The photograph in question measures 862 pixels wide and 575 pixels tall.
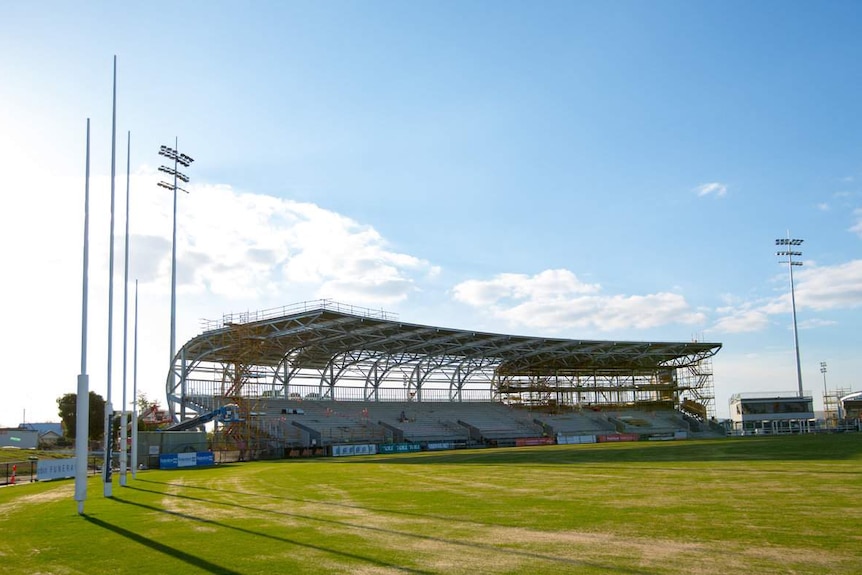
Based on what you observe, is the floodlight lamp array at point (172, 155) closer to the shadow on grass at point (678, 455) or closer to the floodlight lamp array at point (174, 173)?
the floodlight lamp array at point (174, 173)

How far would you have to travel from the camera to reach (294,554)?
1196cm

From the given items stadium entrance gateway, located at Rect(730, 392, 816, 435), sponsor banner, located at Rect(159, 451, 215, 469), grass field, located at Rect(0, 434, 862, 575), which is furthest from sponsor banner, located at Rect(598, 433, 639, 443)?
grass field, located at Rect(0, 434, 862, 575)

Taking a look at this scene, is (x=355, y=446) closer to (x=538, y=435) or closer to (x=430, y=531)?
(x=538, y=435)

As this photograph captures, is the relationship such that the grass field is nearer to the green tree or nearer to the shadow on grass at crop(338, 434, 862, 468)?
the shadow on grass at crop(338, 434, 862, 468)

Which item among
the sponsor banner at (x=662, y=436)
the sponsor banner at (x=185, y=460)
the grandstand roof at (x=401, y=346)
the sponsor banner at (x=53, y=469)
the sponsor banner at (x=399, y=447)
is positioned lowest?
the sponsor banner at (x=662, y=436)

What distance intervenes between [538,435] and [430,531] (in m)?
74.3

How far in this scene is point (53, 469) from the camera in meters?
39.5

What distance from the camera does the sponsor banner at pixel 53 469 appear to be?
38.5m

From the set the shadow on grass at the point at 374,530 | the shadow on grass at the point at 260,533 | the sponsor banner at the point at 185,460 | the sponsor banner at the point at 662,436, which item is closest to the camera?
the shadow on grass at the point at 374,530

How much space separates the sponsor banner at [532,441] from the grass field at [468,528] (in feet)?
177

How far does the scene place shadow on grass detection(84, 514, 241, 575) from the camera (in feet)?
35.6

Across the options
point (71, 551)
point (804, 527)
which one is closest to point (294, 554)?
point (71, 551)

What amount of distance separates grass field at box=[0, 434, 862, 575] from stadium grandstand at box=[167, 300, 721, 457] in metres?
42.1

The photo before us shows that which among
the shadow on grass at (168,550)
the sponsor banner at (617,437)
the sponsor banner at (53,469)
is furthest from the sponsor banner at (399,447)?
the shadow on grass at (168,550)
